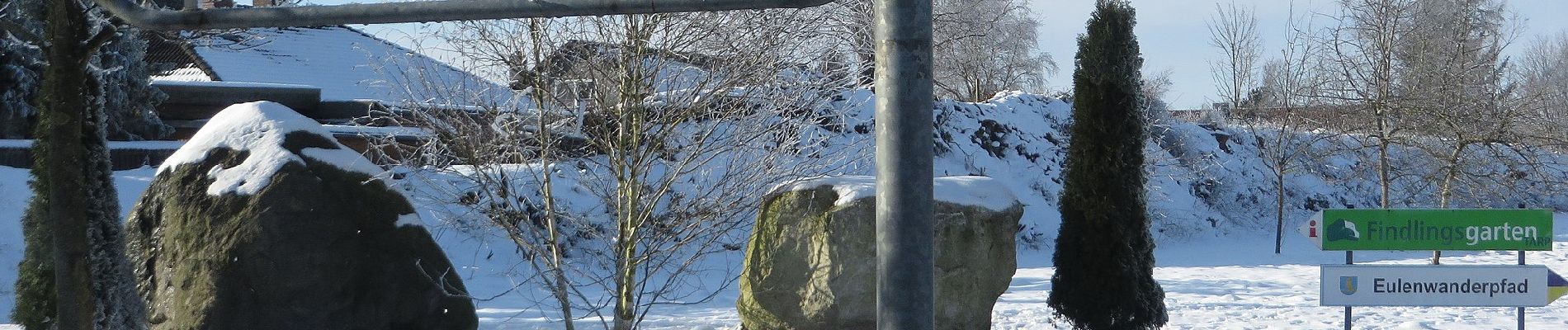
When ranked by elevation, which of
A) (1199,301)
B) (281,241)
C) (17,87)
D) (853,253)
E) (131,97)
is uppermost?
(17,87)

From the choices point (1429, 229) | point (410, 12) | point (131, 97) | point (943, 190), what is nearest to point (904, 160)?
point (410, 12)

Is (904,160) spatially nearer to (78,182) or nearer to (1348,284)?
(78,182)

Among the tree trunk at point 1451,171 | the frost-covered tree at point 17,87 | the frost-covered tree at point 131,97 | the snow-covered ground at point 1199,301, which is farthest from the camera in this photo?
the frost-covered tree at point 131,97

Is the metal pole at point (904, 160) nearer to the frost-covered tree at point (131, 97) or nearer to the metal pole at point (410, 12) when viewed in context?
the metal pole at point (410, 12)

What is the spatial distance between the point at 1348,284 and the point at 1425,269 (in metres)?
0.53

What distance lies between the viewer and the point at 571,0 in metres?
4.11

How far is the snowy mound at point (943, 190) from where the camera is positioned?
797cm

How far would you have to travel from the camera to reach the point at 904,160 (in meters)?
3.37

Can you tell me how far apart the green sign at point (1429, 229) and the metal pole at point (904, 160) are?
5.81m

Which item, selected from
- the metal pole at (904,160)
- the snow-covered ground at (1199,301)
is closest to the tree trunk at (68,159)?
the snow-covered ground at (1199,301)

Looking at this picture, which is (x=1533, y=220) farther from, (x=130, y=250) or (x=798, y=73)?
(x=130, y=250)

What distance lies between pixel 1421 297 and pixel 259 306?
7866 millimetres

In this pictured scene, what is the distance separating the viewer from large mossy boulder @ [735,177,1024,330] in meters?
7.95

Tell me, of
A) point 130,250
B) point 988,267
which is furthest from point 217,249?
point 988,267
